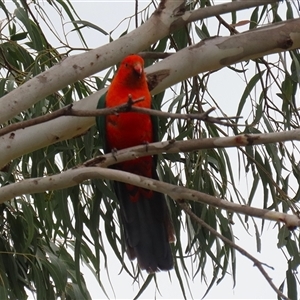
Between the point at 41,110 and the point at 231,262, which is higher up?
the point at 41,110

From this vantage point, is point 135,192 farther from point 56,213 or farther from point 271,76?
point 271,76

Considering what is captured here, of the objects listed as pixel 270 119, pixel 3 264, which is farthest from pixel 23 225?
pixel 270 119

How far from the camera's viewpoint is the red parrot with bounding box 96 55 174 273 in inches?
85.6

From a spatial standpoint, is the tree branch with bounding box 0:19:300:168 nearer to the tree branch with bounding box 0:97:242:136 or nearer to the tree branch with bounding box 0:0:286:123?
the tree branch with bounding box 0:0:286:123

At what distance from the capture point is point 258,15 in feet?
7.43

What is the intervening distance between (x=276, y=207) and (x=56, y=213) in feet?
2.43

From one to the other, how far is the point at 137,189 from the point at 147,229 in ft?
0.54

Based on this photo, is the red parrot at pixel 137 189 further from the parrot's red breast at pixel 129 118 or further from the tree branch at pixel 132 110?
the tree branch at pixel 132 110

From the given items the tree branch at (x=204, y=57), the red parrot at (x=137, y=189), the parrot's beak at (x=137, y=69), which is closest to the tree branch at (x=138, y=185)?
the tree branch at (x=204, y=57)

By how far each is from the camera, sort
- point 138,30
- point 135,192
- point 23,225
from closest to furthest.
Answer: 1. point 138,30
2. point 135,192
3. point 23,225

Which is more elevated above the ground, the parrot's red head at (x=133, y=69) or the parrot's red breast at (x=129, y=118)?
the parrot's red head at (x=133, y=69)

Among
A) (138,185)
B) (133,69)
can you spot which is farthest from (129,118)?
(138,185)

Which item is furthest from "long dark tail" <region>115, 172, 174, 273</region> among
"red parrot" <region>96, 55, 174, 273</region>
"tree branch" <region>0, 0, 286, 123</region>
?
"tree branch" <region>0, 0, 286, 123</region>

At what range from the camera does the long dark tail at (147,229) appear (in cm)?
217
